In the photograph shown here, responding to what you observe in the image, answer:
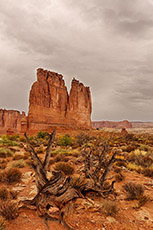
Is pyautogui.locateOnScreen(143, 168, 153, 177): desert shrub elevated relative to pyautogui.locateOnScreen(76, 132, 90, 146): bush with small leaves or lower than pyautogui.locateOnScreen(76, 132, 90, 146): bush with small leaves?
elevated

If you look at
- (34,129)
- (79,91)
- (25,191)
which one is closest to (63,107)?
(79,91)

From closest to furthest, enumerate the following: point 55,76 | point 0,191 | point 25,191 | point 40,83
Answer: point 0,191 < point 25,191 < point 40,83 < point 55,76

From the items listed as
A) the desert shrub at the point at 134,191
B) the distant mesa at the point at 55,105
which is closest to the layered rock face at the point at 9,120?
the distant mesa at the point at 55,105

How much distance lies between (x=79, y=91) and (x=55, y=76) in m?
13.5

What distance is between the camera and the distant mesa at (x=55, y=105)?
4756 centimetres

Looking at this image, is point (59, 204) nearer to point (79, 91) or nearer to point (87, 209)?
point (87, 209)

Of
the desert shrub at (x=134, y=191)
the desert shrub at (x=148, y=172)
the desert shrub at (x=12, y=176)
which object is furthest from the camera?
the desert shrub at (x=148, y=172)

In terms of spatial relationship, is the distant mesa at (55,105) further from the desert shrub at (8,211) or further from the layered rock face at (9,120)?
the layered rock face at (9,120)

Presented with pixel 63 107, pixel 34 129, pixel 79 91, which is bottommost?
pixel 34 129

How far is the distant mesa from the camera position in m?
47.6

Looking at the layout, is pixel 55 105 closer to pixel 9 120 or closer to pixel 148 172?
pixel 148 172

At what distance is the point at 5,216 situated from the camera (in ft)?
10.1

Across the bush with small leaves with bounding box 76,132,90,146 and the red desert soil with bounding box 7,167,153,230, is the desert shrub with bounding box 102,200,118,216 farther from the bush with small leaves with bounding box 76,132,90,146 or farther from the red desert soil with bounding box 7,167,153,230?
the bush with small leaves with bounding box 76,132,90,146

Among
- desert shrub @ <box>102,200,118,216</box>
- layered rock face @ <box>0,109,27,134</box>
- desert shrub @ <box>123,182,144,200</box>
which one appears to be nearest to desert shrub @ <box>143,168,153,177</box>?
desert shrub @ <box>123,182,144,200</box>
